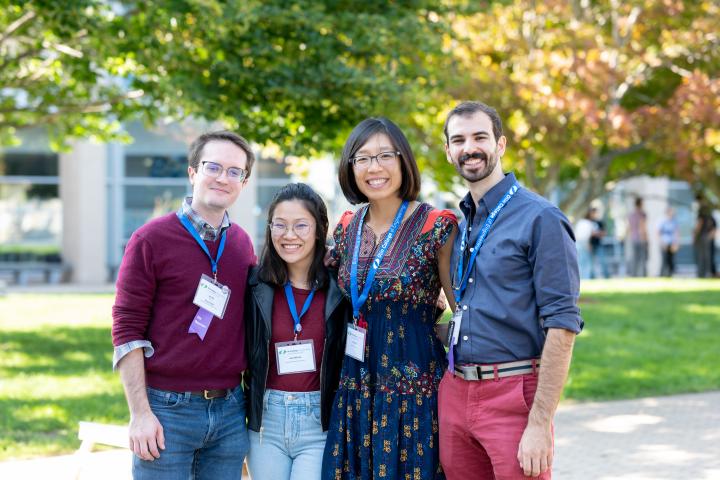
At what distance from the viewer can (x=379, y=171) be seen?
383 cm

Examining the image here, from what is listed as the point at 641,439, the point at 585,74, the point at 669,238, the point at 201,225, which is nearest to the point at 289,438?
the point at 201,225

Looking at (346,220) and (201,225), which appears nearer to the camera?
(201,225)

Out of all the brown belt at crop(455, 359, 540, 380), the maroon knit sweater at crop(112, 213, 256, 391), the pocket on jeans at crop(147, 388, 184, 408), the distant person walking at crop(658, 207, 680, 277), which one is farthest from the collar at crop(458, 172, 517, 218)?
the distant person walking at crop(658, 207, 680, 277)

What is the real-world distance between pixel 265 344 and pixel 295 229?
0.52 m

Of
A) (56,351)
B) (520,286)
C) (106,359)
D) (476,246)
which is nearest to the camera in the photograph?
(520,286)

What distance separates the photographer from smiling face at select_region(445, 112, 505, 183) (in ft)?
11.8

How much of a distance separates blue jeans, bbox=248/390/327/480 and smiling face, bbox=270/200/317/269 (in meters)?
0.58

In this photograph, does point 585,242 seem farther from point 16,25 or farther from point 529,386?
point 529,386

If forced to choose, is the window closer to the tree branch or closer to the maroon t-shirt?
the tree branch

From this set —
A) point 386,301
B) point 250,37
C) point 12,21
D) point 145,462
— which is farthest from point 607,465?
point 12,21

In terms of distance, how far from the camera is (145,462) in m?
3.56

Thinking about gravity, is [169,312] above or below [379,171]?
below

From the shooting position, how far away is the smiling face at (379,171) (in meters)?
3.83

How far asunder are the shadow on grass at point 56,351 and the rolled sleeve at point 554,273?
25.6 ft
